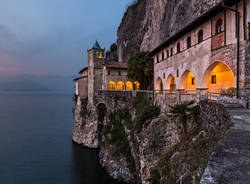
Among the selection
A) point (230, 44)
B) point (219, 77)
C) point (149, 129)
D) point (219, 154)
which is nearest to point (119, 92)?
point (149, 129)

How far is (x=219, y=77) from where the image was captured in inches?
631

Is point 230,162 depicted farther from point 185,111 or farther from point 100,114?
point 100,114

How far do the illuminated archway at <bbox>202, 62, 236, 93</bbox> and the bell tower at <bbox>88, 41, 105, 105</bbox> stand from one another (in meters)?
21.5

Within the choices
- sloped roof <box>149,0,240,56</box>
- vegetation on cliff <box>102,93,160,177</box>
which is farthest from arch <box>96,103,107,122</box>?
sloped roof <box>149,0,240,56</box>

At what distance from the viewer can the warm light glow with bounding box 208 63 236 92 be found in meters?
14.7

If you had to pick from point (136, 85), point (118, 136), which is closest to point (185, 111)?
point (118, 136)

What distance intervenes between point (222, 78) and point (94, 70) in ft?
77.4

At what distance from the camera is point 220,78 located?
15.9 meters

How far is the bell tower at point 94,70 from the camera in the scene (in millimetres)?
31625

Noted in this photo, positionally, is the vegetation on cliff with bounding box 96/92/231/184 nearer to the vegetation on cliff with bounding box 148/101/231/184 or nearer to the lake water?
the vegetation on cliff with bounding box 148/101/231/184

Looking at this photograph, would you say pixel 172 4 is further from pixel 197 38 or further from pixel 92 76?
pixel 92 76

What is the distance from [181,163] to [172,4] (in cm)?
2992

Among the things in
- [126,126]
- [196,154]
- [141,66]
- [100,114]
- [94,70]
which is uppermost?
[141,66]

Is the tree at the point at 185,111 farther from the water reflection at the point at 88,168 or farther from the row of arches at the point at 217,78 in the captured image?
the water reflection at the point at 88,168
